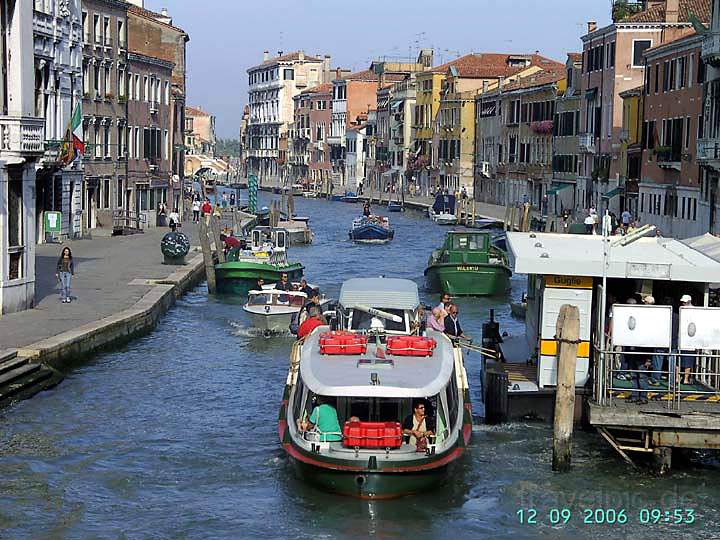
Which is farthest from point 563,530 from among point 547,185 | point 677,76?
point 547,185

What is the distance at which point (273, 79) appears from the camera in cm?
15412

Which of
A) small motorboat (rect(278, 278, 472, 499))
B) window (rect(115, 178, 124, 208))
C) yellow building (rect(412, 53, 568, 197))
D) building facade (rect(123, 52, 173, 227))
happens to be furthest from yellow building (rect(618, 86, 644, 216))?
small motorboat (rect(278, 278, 472, 499))

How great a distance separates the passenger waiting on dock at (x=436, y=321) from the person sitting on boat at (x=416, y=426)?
16.9 ft

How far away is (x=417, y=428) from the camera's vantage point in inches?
605

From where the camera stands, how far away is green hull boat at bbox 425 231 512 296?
1448 inches

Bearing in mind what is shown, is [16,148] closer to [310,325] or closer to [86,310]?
[86,310]

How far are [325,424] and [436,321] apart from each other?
585 cm

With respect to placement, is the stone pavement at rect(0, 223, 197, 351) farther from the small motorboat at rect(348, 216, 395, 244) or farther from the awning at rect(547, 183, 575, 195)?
the awning at rect(547, 183, 575, 195)

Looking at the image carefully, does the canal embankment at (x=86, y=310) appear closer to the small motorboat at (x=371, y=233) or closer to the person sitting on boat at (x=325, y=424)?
the person sitting on boat at (x=325, y=424)

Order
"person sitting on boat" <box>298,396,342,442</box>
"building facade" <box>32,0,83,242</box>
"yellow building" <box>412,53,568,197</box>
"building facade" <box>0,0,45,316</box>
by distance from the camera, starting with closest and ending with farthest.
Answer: "person sitting on boat" <box>298,396,342,442</box> < "building facade" <box>0,0,45,316</box> < "building facade" <box>32,0,83,242</box> < "yellow building" <box>412,53,568,197</box>

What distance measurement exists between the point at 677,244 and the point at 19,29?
40.9 ft

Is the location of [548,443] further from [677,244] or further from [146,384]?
[146,384]

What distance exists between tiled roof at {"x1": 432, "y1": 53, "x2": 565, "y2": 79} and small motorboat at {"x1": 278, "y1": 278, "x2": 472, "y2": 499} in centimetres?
7479

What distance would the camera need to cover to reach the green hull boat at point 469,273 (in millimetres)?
36781
